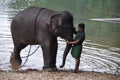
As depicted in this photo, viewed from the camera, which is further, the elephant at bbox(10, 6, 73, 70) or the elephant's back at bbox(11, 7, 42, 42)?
the elephant's back at bbox(11, 7, 42, 42)

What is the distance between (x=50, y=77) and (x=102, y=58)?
474 centimetres

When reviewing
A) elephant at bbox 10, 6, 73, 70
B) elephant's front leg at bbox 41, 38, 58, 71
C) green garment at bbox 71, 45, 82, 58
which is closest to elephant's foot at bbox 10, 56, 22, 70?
elephant at bbox 10, 6, 73, 70

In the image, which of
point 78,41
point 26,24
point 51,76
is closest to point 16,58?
point 26,24

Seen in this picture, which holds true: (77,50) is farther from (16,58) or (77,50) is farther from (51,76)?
(16,58)

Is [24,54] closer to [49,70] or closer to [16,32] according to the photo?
[16,32]

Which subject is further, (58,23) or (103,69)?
(103,69)

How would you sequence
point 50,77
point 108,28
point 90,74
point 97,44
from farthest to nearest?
point 108,28 → point 97,44 → point 90,74 → point 50,77

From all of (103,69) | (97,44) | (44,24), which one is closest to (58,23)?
(44,24)

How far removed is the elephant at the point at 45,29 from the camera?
35.5 feet

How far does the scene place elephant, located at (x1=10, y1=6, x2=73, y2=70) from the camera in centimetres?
1082

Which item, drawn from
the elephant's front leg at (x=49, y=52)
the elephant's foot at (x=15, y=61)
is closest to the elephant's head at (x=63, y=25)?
the elephant's front leg at (x=49, y=52)

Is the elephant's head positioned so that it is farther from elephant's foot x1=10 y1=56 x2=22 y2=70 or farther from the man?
elephant's foot x1=10 y1=56 x2=22 y2=70

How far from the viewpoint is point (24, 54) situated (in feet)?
46.9

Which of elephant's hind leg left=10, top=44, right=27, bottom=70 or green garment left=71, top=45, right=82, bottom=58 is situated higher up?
green garment left=71, top=45, right=82, bottom=58
